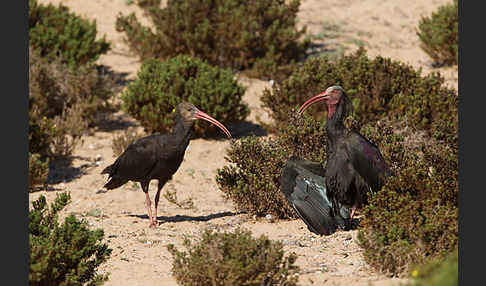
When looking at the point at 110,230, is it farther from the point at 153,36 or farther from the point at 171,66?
the point at 153,36

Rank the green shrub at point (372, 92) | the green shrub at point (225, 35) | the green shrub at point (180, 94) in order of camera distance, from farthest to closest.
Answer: the green shrub at point (225, 35) → the green shrub at point (180, 94) → the green shrub at point (372, 92)

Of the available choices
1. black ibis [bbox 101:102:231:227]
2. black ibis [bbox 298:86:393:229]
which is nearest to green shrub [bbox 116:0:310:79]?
black ibis [bbox 101:102:231:227]

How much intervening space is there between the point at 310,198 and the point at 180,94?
16.9 feet

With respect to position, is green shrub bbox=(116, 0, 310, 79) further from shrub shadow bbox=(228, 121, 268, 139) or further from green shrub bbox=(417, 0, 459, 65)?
green shrub bbox=(417, 0, 459, 65)

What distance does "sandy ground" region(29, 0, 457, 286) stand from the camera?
249 inches

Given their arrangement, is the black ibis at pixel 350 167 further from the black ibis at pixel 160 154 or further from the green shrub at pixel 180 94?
the green shrub at pixel 180 94

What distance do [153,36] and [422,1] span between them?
10.1 metres

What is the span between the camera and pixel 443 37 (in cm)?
1570

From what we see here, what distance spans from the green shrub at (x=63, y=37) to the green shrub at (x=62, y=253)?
8713 millimetres

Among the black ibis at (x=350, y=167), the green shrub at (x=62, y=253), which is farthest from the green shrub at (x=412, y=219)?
the green shrub at (x=62, y=253)

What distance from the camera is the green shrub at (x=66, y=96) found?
40.0 feet

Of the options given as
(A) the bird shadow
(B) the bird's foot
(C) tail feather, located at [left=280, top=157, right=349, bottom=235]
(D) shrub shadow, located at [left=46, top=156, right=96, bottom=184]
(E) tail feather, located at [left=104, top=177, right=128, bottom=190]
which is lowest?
(D) shrub shadow, located at [left=46, top=156, right=96, bottom=184]

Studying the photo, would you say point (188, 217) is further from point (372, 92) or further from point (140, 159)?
point (372, 92)

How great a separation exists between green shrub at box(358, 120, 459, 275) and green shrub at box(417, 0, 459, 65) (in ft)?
30.3
